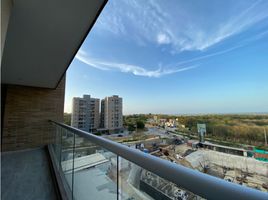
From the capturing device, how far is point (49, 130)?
15.5 feet

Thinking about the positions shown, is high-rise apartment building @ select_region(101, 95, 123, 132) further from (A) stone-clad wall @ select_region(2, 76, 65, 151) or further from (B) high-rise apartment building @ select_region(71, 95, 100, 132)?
(A) stone-clad wall @ select_region(2, 76, 65, 151)

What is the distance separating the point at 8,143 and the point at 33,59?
10.4ft

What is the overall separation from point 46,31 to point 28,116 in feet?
12.5

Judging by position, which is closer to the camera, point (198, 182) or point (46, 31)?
point (198, 182)

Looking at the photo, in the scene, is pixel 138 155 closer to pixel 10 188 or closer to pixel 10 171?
pixel 10 188

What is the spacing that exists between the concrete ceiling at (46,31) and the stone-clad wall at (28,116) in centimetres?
178

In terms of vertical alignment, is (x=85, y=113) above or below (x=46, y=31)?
below

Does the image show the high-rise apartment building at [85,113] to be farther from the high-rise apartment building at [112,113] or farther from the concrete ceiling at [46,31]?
the concrete ceiling at [46,31]

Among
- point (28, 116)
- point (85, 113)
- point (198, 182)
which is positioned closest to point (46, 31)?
point (198, 182)

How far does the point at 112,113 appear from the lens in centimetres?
650

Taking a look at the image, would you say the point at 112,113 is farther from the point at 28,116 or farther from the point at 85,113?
the point at 28,116

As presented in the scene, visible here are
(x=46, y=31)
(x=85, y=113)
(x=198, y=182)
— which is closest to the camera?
(x=198, y=182)

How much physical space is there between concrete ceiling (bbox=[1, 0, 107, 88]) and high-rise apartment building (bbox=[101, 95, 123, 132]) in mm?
3330

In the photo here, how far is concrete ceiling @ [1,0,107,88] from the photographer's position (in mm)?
1438
